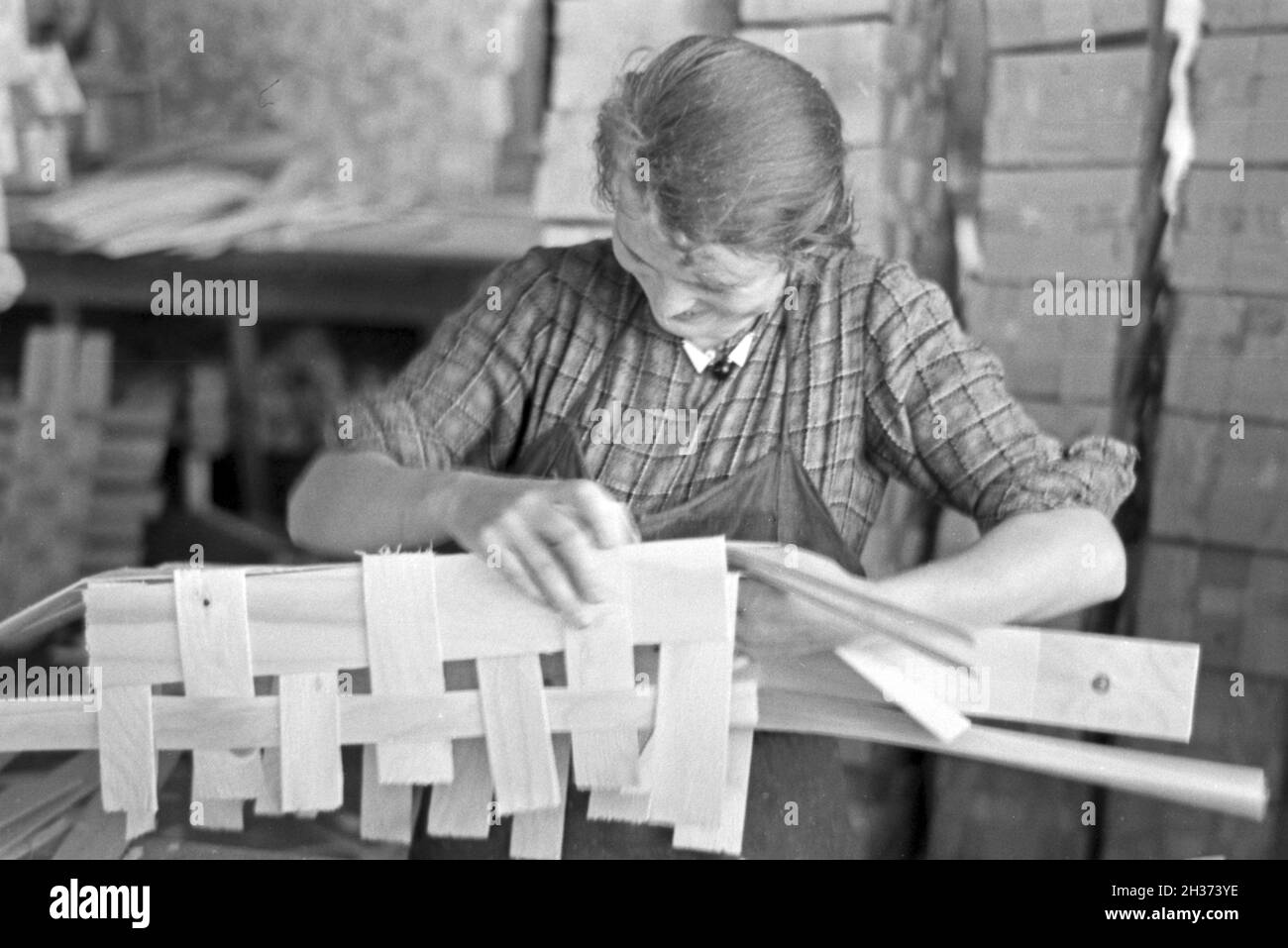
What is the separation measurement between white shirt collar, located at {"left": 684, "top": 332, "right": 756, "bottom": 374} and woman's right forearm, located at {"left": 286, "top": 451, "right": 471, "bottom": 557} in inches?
7.9

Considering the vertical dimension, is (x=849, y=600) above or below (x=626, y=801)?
above

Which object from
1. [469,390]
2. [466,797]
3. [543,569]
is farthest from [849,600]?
[469,390]

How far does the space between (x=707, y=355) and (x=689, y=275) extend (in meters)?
0.10

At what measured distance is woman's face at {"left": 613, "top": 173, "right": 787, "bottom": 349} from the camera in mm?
844

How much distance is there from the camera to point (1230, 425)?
44.1 inches

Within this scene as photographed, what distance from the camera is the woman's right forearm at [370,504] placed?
844mm

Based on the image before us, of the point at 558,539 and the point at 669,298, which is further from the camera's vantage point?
the point at 669,298

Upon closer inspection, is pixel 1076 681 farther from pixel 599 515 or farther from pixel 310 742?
pixel 310 742

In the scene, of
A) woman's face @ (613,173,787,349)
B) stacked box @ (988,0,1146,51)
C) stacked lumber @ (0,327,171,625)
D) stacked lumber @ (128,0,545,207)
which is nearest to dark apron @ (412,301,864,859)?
woman's face @ (613,173,787,349)

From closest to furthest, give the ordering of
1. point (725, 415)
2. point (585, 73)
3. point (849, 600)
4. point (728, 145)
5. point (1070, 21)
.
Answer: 1. point (849, 600)
2. point (728, 145)
3. point (725, 415)
4. point (1070, 21)
5. point (585, 73)

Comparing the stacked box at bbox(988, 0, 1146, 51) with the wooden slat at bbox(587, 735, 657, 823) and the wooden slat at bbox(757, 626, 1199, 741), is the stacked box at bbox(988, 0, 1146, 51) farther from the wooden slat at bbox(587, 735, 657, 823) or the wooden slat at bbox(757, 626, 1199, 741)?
the wooden slat at bbox(587, 735, 657, 823)
